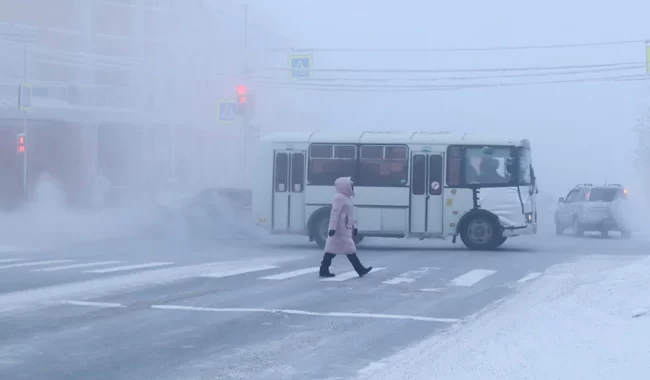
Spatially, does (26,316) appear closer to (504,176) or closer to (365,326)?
(365,326)

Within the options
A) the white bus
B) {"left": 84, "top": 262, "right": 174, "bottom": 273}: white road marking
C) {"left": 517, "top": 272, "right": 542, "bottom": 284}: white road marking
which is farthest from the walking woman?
the white bus

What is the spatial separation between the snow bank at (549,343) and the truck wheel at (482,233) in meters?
12.0

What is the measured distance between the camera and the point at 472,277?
16.7m

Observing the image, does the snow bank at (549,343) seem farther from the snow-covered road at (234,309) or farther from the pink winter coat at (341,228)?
the pink winter coat at (341,228)

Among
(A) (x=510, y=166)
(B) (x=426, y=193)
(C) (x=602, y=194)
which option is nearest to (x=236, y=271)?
(B) (x=426, y=193)

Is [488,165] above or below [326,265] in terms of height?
above

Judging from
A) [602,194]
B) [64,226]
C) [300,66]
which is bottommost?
[64,226]

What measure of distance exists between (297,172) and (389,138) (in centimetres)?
260

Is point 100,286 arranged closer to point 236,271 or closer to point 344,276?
point 236,271

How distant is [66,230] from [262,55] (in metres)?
38.0

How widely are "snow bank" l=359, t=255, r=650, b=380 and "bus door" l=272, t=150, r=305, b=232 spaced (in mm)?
13237

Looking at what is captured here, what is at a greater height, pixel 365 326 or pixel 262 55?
pixel 262 55

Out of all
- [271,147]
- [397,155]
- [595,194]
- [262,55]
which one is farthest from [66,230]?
[262,55]

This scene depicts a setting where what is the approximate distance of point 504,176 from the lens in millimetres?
24156
